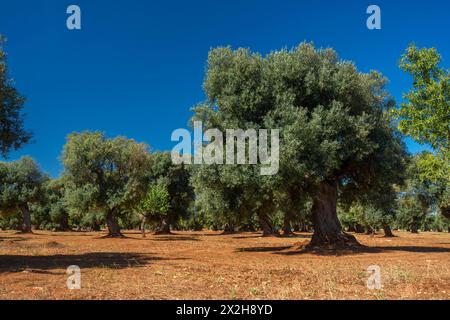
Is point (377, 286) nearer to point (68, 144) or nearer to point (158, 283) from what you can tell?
point (158, 283)

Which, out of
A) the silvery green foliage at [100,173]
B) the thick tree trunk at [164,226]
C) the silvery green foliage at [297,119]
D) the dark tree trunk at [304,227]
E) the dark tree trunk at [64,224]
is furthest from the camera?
A: the dark tree trunk at [304,227]

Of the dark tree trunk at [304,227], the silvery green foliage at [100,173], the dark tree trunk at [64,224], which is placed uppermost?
the silvery green foliage at [100,173]

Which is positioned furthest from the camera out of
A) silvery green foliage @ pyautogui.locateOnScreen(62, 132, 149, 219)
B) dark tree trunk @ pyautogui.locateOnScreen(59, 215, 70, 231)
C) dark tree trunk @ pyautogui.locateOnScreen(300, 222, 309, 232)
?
dark tree trunk @ pyautogui.locateOnScreen(300, 222, 309, 232)

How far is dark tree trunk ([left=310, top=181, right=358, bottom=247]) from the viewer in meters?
28.5

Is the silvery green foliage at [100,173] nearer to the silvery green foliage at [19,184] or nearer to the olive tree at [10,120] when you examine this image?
the silvery green foliage at [19,184]

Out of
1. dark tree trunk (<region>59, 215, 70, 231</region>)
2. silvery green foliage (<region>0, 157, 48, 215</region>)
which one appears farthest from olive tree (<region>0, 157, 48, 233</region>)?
dark tree trunk (<region>59, 215, 70, 231</region>)

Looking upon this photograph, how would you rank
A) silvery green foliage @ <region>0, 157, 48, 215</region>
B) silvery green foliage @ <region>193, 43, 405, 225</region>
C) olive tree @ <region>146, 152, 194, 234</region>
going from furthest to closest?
olive tree @ <region>146, 152, 194, 234</region>, silvery green foliage @ <region>0, 157, 48, 215</region>, silvery green foliage @ <region>193, 43, 405, 225</region>

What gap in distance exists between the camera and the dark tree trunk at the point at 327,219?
28.5 meters

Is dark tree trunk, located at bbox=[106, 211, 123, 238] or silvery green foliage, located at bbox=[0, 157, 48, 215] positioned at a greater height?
silvery green foliage, located at bbox=[0, 157, 48, 215]

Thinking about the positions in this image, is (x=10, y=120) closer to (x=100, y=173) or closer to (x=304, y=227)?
(x=100, y=173)

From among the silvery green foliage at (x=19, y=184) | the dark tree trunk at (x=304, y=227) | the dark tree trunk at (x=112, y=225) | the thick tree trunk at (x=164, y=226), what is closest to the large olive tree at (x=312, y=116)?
the dark tree trunk at (x=112, y=225)

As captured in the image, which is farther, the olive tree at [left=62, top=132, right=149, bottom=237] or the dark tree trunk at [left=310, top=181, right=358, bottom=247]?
the olive tree at [left=62, top=132, right=149, bottom=237]

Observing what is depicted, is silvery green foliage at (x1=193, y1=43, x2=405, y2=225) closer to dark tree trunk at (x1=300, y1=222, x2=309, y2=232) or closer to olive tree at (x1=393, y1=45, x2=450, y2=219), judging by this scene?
olive tree at (x1=393, y1=45, x2=450, y2=219)

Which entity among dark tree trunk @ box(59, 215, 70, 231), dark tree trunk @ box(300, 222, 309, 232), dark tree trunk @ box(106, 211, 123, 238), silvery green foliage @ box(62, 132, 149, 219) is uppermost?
silvery green foliage @ box(62, 132, 149, 219)
